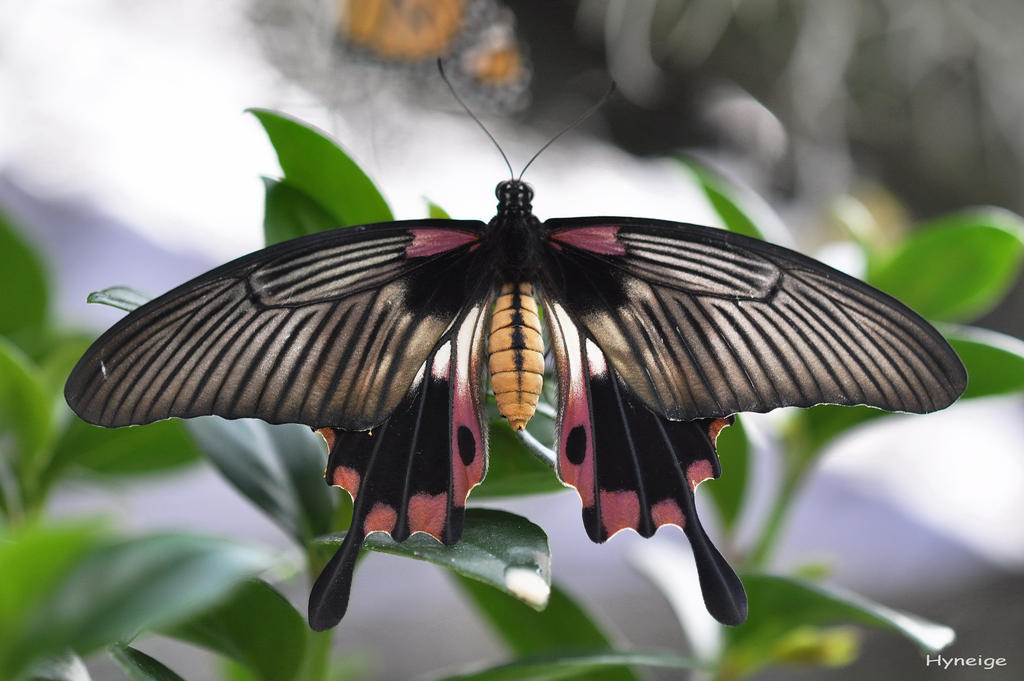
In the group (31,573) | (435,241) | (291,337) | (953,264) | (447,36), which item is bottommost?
(31,573)

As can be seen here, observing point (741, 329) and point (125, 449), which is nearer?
point (741, 329)

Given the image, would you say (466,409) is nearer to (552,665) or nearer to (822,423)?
(552,665)

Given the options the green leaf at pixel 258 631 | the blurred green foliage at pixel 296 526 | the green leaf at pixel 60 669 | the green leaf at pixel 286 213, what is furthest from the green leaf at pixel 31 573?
the green leaf at pixel 286 213

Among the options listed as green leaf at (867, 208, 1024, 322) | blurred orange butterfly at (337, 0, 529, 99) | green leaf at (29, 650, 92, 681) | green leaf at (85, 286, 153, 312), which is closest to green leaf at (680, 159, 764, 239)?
green leaf at (867, 208, 1024, 322)

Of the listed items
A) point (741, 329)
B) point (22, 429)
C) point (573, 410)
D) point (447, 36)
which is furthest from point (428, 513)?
point (447, 36)

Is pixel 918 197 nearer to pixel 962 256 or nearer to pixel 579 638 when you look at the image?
pixel 962 256

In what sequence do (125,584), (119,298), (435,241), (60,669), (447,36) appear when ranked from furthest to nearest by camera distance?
(447,36) < (435,241) < (119,298) < (60,669) < (125,584)
